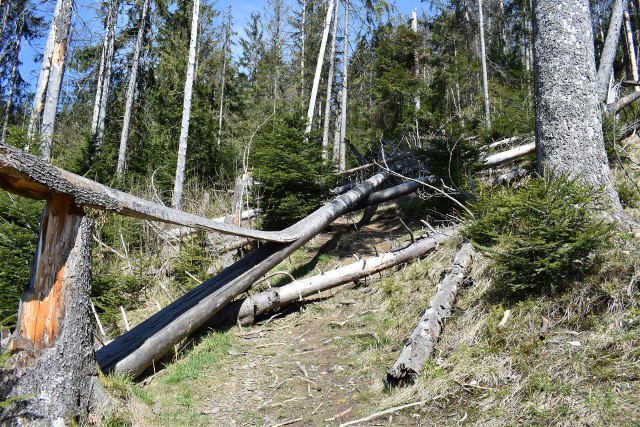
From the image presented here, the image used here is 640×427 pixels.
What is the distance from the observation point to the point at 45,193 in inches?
150

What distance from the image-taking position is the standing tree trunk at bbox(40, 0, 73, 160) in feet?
32.6

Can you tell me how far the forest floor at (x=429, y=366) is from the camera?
3.46 m

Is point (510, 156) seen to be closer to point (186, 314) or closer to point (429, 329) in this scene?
point (429, 329)

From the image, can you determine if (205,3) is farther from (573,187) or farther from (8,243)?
(573,187)

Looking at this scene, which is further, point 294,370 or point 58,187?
point 294,370

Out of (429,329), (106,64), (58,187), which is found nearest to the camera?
(58,187)

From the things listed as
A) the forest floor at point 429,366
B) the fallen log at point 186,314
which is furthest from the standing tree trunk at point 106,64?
the forest floor at point 429,366

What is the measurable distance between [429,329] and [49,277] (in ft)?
11.9

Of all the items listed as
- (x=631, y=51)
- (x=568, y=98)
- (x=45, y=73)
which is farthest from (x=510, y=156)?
(x=631, y=51)

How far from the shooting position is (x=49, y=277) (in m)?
3.86

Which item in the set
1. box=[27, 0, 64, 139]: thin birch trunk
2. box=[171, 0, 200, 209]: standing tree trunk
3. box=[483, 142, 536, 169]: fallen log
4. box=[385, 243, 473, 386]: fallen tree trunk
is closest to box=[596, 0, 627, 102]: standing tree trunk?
box=[483, 142, 536, 169]: fallen log

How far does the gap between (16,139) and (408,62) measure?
15.8 m

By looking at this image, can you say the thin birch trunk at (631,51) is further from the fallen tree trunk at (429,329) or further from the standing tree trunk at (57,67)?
the standing tree trunk at (57,67)

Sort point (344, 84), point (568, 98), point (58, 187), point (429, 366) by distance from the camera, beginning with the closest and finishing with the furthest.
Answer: point (58, 187), point (429, 366), point (568, 98), point (344, 84)
